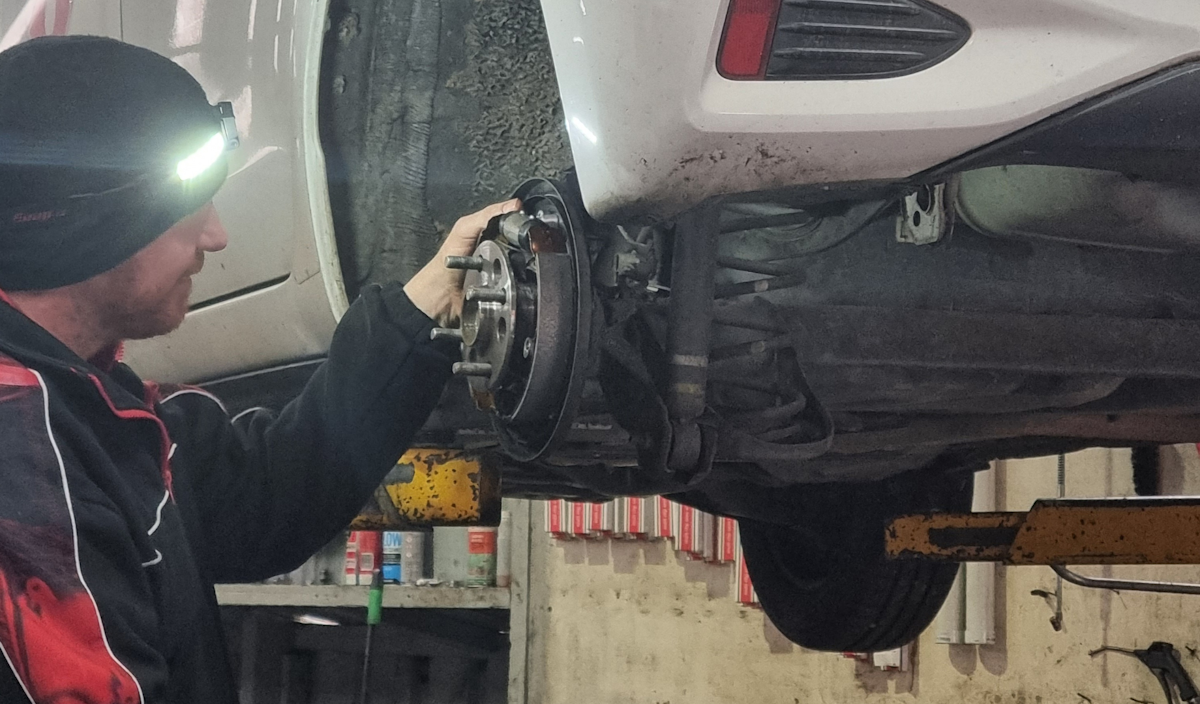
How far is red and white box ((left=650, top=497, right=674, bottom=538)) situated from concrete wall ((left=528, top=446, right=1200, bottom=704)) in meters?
0.08

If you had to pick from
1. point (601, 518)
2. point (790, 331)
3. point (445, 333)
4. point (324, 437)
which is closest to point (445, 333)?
point (445, 333)

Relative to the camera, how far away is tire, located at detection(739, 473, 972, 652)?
187 centimetres

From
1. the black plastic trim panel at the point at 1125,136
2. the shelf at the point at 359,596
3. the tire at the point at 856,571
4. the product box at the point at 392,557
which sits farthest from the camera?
the product box at the point at 392,557

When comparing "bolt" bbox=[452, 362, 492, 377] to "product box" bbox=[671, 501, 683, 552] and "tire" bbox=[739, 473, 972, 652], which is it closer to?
"tire" bbox=[739, 473, 972, 652]

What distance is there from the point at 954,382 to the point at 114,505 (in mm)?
838

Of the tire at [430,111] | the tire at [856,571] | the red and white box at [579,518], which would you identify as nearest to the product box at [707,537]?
the red and white box at [579,518]

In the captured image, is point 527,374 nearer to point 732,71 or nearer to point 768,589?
point 732,71

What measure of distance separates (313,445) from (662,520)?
8.83ft

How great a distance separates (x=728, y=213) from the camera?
1088 millimetres

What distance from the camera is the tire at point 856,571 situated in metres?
1.87

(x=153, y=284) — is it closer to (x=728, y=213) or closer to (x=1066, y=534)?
(x=728, y=213)

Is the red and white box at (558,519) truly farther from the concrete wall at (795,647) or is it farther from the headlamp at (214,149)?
the headlamp at (214,149)

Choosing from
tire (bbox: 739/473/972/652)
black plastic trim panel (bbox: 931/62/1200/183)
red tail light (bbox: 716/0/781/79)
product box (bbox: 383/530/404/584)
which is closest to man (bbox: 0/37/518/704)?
red tail light (bbox: 716/0/781/79)

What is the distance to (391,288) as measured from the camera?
1.18 meters
